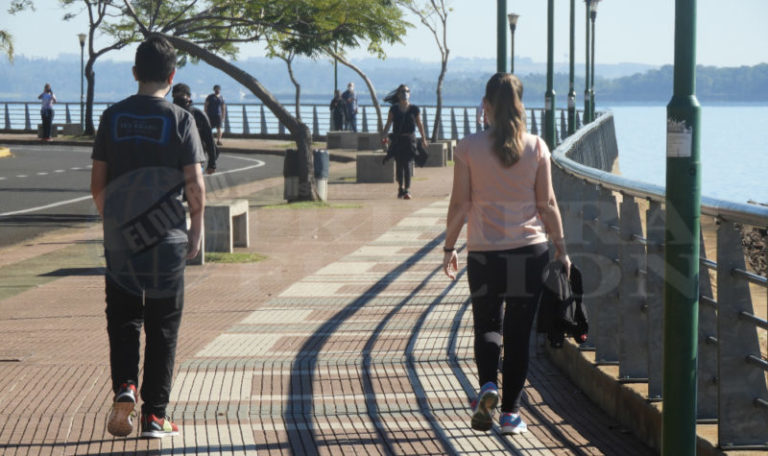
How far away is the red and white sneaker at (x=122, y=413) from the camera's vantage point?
538cm

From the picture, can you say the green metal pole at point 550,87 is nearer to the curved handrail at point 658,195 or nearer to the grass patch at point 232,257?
the grass patch at point 232,257

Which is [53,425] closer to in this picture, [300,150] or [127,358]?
[127,358]

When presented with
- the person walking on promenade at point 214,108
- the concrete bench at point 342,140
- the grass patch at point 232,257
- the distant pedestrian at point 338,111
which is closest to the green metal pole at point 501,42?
the grass patch at point 232,257

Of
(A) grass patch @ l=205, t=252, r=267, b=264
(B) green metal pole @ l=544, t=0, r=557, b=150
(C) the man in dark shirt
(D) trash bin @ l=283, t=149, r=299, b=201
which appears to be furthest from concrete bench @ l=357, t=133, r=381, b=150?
(C) the man in dark shirt

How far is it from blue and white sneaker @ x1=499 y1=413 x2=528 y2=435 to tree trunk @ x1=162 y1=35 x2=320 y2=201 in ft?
43.1

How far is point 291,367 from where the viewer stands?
23.3ft

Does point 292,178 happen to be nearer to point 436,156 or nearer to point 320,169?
point 320,169

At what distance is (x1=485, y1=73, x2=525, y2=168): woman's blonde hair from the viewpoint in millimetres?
5520

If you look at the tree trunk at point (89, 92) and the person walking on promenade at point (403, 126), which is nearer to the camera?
the person walking on promenade at point (403, 126)

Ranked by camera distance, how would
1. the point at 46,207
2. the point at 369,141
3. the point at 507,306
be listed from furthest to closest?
1. the point at 369,141
2. the point at 46,207
3. the point at 507,306

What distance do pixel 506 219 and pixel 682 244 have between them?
4.18ft

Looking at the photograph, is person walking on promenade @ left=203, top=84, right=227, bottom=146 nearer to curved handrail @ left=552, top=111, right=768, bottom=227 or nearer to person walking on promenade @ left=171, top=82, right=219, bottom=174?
person walking on promenade @ left=171, top=82, right=219, bottom=174

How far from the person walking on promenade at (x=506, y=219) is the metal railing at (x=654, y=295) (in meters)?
0.51

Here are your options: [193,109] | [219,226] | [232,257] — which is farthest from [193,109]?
[232,257]
